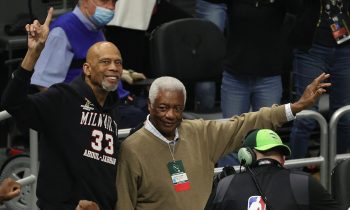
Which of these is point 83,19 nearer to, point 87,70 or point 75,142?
point 87,70

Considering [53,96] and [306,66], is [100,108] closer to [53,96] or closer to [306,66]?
[53,96]

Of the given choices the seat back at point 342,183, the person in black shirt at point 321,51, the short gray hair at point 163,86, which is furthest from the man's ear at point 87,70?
the person in black shirt at point 321,51

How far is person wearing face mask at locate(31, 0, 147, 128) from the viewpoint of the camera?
708cm

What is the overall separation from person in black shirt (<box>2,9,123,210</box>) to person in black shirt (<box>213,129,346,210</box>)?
687mm

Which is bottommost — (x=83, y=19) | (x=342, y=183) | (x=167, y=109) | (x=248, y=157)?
(x=342, y=183)

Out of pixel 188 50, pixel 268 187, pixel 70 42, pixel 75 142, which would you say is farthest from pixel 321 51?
pixel 75 142

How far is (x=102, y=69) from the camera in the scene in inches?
236

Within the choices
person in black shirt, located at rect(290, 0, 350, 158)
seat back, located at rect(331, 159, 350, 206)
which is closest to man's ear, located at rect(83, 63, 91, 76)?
seat back, located at rect(331, 159, 350, 206)

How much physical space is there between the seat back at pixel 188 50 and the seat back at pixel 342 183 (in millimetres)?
1855

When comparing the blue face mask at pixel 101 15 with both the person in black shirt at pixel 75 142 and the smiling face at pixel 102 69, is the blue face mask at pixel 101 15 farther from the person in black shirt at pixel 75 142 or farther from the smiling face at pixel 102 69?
the person in black shirt at pixel 75 142

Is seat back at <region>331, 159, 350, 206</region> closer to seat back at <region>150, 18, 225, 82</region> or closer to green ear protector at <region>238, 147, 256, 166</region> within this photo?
green ear protector at <region>238, 147, 256, 166</region>

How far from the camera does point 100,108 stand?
235 inches

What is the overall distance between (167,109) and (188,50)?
2.08m

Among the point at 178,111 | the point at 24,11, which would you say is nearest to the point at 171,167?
the point at 178,111
